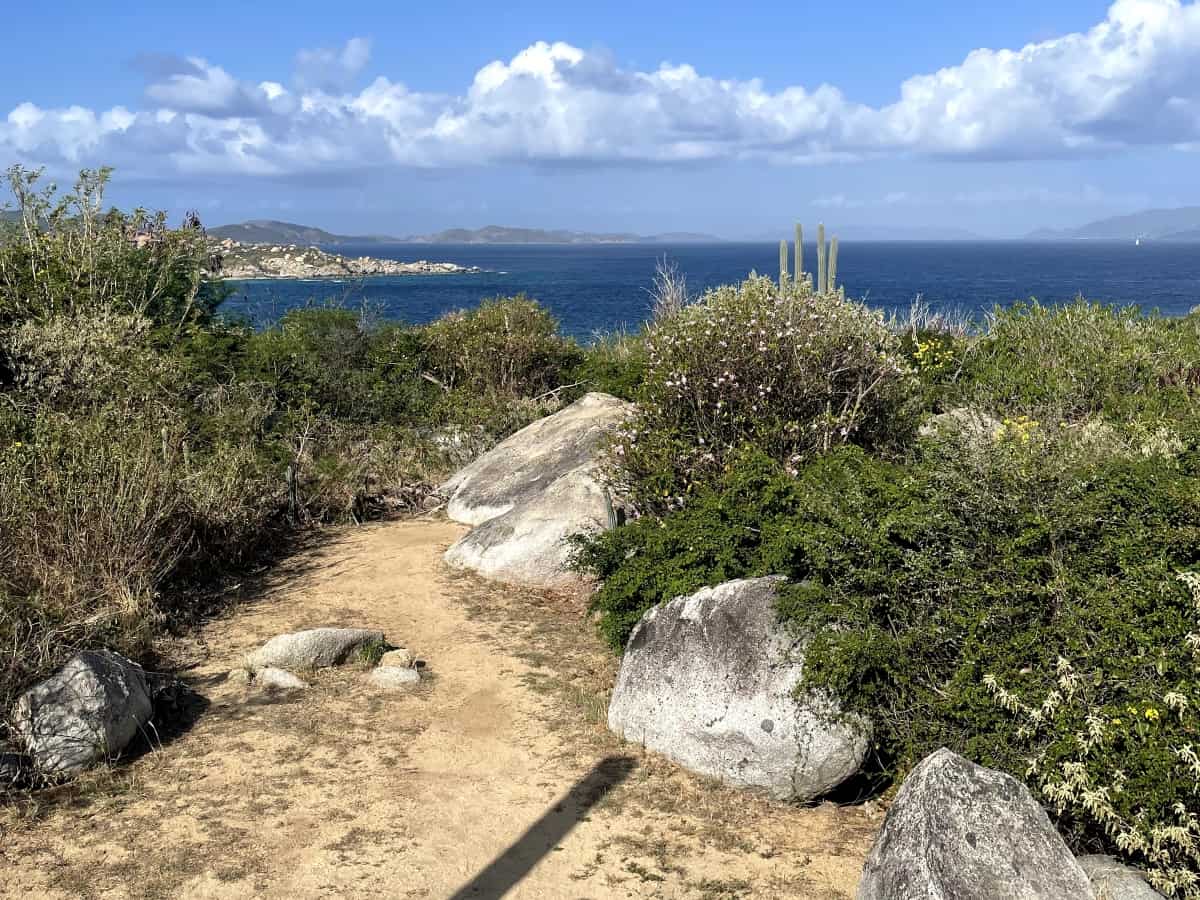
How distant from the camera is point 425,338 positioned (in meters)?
17.0

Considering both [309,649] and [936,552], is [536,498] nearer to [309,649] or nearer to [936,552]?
[309,649]

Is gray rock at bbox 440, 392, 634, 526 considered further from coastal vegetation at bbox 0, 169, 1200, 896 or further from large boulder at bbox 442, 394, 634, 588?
coastal vegetation at bbox 0, 169, 1200, 896

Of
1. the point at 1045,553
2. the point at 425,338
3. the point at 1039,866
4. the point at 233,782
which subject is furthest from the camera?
the point at 425,338

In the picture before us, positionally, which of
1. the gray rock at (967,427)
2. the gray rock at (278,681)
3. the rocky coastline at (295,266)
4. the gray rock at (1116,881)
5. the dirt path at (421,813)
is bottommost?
the dirt path at (421,813)

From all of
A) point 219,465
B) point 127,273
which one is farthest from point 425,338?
point 219,465

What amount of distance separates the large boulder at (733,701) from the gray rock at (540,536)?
267cm

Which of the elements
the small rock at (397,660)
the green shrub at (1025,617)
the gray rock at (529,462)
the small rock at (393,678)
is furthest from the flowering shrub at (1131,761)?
the gray rock at (529,462)

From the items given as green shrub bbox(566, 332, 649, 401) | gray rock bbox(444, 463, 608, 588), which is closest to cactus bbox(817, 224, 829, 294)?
green shrub bbox(566, 332, 649, 401)

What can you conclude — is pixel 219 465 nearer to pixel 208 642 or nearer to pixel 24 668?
pixel 208 642

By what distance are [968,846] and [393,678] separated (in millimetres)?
4173

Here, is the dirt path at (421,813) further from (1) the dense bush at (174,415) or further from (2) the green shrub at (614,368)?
(2) the green shrub at (614,368)

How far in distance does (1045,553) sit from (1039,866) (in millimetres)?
1727

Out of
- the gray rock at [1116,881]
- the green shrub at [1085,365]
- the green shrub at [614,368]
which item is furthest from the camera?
the green shrub at [614,368]

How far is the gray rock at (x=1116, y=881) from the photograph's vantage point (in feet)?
14.5
